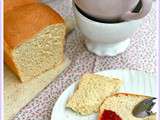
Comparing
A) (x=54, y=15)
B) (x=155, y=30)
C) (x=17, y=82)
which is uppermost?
(x=54, y=15)

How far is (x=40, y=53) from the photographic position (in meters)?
1.51

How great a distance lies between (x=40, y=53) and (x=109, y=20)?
28 cm

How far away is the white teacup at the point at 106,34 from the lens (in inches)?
56.0

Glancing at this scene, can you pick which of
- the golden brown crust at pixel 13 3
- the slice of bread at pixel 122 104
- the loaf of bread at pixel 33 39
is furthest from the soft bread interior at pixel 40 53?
the slice of bread at pixel 122 104

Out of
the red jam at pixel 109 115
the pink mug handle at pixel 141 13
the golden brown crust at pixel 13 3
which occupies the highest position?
the pink mug handle at pixel 141 13

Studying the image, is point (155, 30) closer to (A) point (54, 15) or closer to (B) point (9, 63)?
(A) point (54, 15)

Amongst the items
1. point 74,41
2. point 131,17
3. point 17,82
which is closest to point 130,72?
point 131,17

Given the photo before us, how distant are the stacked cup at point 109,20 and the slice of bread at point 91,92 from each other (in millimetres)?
149

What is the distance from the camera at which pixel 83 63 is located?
5.08 ft

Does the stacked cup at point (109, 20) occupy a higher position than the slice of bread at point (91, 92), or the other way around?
the stacked cup at point (109, 20)

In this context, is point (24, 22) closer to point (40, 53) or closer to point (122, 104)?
point (40, 53)

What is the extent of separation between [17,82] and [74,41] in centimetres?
28

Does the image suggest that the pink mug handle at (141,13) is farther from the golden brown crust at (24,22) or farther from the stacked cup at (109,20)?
the golden brown crust at (24,22)

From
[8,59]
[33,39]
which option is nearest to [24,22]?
[33,39]
